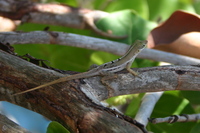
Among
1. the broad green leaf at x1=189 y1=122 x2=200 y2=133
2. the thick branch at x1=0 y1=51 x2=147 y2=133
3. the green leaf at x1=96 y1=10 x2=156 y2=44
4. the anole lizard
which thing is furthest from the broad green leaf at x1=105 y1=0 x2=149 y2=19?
the thick branch at x1=0 y1=51 x2=147 y2=133

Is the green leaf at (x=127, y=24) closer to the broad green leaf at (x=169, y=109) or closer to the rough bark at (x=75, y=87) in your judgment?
the broad green leaf at (x=169, y=109)

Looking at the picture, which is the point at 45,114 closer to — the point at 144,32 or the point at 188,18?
the point at 188,18

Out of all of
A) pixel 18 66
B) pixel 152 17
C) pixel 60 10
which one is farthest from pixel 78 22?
pixel 18 66

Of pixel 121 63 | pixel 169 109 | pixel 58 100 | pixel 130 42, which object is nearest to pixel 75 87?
pixel 58 100

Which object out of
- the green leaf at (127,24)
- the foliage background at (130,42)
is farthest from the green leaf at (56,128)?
the green leaf at (127,24)

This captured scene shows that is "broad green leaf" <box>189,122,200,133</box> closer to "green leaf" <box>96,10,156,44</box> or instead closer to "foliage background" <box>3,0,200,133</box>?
"foliage background" <box>3,0,200,133</box>

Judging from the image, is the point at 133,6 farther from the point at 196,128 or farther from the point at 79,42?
the point at 196,128

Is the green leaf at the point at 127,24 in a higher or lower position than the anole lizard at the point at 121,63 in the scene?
higher
